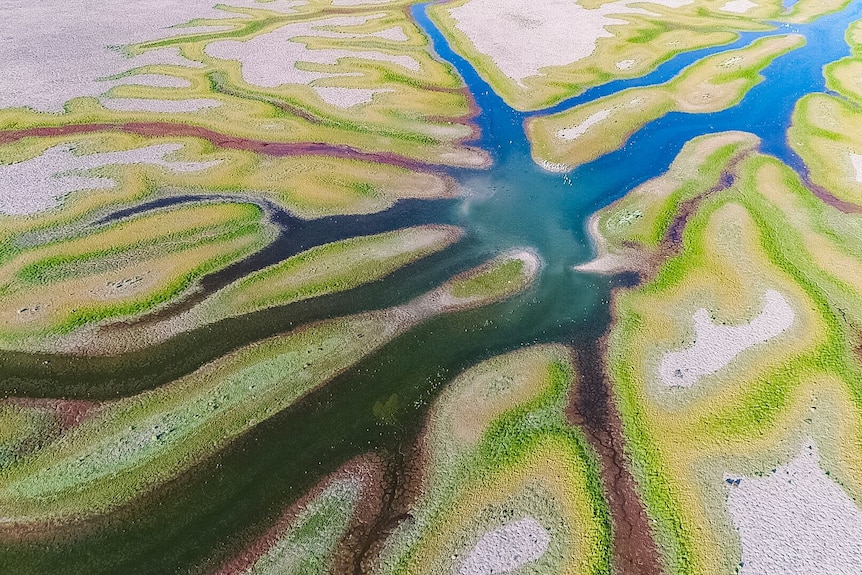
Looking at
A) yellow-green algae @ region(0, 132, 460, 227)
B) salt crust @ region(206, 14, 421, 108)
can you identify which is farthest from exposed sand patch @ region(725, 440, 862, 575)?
salt crust @ region(206, 14, 421, 108)

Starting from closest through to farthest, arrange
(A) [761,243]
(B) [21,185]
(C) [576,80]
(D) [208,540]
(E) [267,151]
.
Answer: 1. (D) [208,540]
2. (A) [761,243]
3. (B) [21,185]
4. (E) [267,151]
5. (C) [576,80]

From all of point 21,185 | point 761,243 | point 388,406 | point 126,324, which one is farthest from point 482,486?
point 21,185

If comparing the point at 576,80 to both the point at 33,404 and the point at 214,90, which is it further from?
the point at 33,404

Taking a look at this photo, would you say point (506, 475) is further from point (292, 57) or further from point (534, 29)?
point (534, 29)

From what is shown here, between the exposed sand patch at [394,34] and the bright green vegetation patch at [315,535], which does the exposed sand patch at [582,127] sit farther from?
the bright green vegetation patch at [315,535]

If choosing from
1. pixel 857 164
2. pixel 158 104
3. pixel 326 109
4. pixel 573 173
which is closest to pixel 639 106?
pixel 573 173
